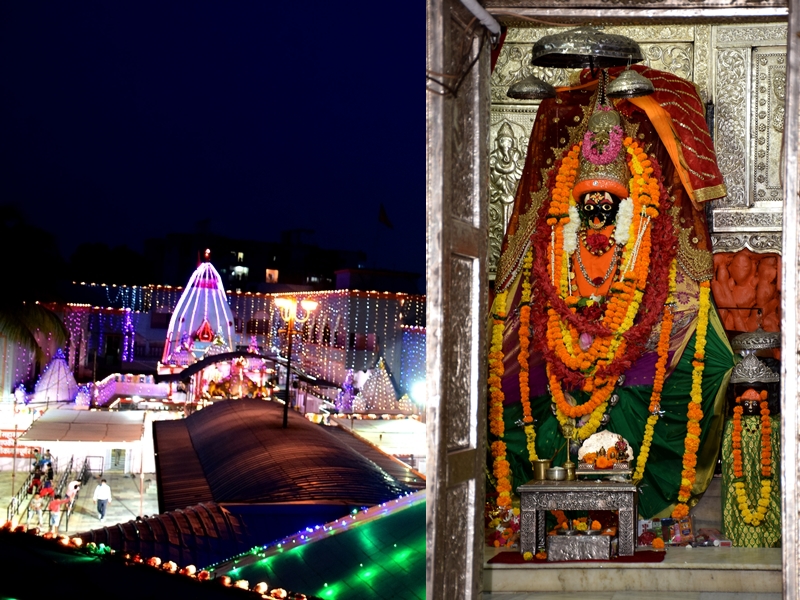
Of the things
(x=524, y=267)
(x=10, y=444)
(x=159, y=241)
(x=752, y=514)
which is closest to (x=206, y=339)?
(x=159, y=241)

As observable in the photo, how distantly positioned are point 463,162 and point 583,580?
2.37 meters

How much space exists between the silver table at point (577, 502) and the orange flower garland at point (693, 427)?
0.52 metres

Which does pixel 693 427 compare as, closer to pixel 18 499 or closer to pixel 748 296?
pixel 748 296

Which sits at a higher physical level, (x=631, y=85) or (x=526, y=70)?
(x=526, y=70)

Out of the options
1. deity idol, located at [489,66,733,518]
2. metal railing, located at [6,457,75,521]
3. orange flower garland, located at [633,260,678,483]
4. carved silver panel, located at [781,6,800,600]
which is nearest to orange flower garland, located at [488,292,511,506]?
deity idol, located at [489,66,733,518]

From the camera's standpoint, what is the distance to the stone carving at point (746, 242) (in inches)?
243

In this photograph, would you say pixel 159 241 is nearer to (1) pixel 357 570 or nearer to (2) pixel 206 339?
(2) pixel 206 339

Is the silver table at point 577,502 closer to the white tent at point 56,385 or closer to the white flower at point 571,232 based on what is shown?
the white flower at point 571,232

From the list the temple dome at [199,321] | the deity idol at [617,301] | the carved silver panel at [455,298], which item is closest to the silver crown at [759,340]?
the deity idol at [617,301]

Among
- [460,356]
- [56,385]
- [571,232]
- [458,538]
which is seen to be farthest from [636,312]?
[56,385]

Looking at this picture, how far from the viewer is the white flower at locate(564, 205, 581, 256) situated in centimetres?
600

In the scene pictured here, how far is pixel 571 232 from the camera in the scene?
6.01 m

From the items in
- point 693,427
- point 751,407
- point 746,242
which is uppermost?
point 746,242

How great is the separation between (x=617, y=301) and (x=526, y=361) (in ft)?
2.18
